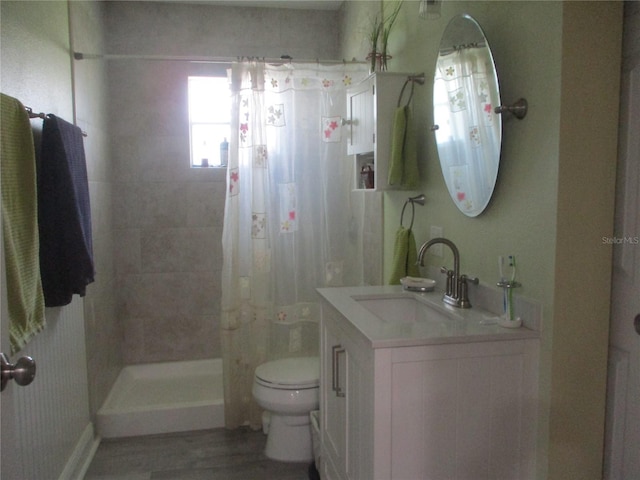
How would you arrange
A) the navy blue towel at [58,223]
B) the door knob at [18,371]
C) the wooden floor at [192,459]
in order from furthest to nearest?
the wooden floor at [192,459], the navy blue towel at [58,223], the door knob at [18,371]

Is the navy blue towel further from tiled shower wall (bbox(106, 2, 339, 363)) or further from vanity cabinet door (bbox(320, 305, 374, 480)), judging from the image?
tiled shower wall (bbox(106, 2, 339, 363))

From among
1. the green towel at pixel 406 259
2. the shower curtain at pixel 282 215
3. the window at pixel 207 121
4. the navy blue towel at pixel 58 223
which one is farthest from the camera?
the window at pixel 207 121

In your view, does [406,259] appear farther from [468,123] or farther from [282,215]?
[282,215]

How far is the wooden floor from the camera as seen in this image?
8.19 feet

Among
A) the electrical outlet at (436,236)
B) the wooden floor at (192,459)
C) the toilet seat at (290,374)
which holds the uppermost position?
the electrical outlet at (436,236)

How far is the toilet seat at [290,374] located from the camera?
253 centimetres

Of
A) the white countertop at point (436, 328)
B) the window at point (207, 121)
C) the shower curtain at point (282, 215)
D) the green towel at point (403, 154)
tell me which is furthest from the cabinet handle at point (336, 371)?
the window at point (207, 121)

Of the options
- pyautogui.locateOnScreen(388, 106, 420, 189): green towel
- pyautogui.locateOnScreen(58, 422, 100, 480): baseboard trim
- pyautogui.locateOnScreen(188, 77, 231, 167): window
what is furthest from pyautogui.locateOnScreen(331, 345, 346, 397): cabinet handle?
pyautogui.locateOnScreen(188, 77, 231, 167): window

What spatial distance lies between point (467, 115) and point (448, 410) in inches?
39.4

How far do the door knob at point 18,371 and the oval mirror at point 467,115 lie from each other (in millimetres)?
1387

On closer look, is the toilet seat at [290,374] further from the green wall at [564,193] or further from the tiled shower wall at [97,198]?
the green wall at [564,193]

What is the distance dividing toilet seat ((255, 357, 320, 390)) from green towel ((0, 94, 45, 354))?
1125 mm

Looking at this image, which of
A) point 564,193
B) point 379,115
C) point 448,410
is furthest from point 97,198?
point 564,193

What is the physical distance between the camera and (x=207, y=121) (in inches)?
144
